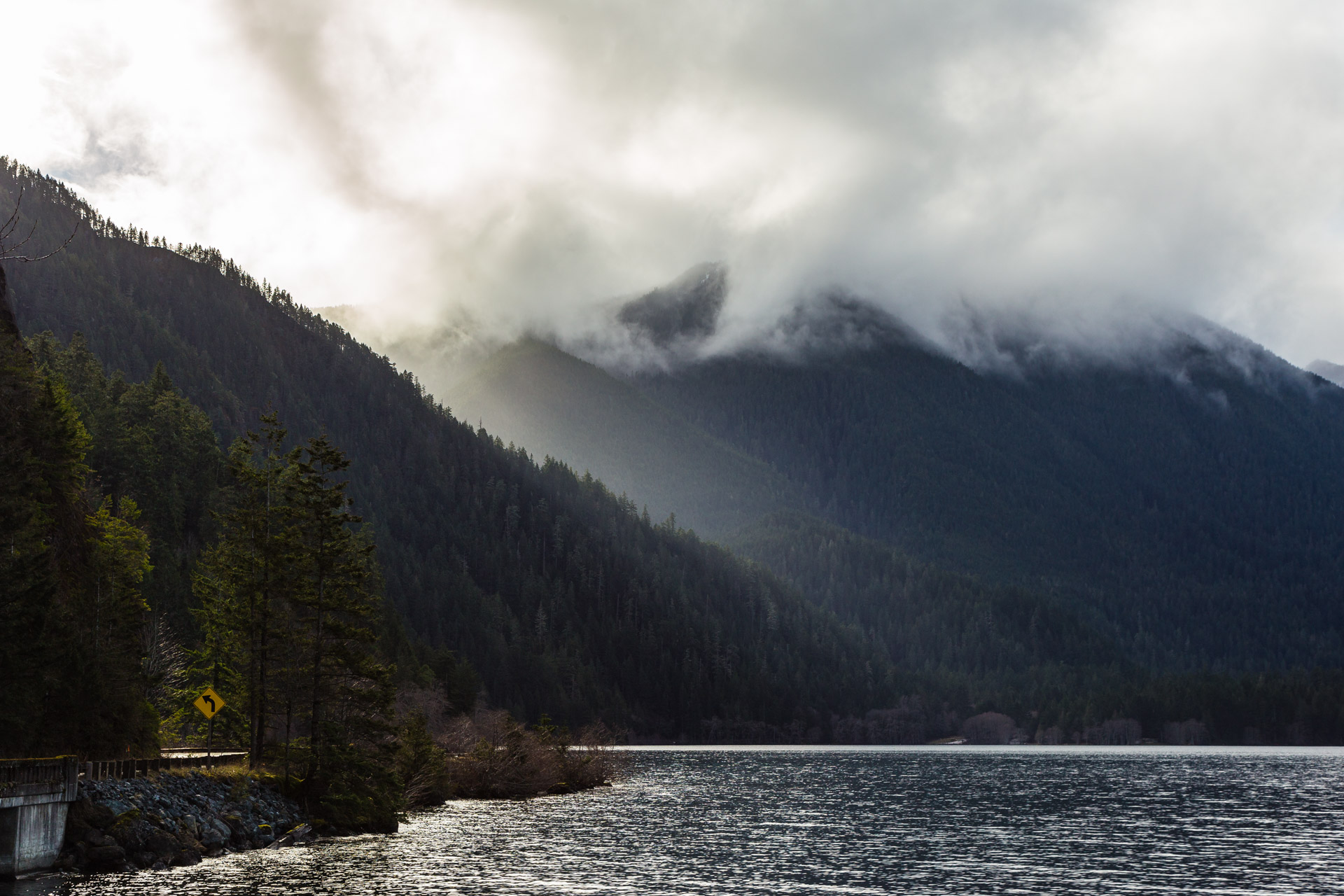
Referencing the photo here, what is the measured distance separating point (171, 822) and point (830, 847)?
42.4 meters

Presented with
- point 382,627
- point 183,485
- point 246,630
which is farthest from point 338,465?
point 183,485

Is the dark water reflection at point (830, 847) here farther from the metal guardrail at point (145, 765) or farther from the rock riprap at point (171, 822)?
the metal guardrail at point (145, 765)

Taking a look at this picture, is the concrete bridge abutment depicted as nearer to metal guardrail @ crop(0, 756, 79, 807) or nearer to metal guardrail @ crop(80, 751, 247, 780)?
metal guardrail @ crop(0, 756, 79, 807)

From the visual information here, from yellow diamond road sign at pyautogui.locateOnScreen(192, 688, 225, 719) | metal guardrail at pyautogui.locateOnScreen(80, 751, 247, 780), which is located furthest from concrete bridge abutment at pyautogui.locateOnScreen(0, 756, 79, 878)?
yellow diamond road sign at pyautogui.locateOnScreen(192, 688, 225, 719)

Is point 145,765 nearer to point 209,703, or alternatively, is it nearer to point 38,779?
point 209,703

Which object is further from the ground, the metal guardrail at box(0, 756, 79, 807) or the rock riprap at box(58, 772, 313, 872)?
the metal guardrail at box(0, 756, 79, 807)

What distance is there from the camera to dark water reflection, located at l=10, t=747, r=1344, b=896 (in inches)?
2564

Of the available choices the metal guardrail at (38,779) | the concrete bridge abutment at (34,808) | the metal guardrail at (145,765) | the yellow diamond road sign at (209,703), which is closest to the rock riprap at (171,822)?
the metal guardrail at (145,765)

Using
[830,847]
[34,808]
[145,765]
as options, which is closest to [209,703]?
[145,765]

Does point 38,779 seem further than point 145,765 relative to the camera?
No

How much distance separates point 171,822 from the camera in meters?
69.9

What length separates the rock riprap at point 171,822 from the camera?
6488 cm

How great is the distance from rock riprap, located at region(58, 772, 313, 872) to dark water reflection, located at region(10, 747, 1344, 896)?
110 inches

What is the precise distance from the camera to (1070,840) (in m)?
88.5
